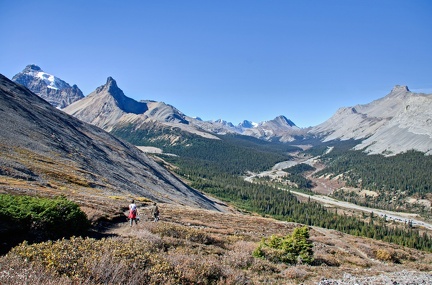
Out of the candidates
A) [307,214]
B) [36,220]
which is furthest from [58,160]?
[307,214]

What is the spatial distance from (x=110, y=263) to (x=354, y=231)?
119943 mm

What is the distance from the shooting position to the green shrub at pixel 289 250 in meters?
19.3

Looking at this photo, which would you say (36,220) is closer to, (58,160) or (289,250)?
(289,250)

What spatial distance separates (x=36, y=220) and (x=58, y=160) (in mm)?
54577

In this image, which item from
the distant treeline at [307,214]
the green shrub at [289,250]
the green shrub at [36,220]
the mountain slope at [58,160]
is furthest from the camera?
the distant treeline at [307,214]

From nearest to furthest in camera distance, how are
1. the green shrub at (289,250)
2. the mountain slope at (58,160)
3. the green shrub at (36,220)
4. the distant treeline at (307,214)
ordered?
the green shrub at (36,220) → the green shrub at (289,250) → the mountain slope at (58,160) → the distant treeline at (307,214)

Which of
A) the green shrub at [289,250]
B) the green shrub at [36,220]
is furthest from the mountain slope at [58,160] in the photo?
the green shrub at [289,250]

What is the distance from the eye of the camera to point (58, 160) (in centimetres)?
6303

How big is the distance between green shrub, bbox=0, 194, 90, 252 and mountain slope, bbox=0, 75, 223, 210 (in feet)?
65.2

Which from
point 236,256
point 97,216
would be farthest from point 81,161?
point 236,256

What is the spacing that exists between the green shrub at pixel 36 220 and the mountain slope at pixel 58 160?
1987cm

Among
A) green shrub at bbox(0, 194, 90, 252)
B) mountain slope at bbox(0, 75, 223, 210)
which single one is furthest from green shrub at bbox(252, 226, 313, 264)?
mountain slope at bbox(0, 75, 223, 210)

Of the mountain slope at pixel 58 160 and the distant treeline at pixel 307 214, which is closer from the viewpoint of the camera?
the mountain slope at pixel 58 160

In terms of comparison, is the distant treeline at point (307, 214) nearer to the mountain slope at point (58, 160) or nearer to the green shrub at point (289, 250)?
the mountain slope at point (58, 160)
